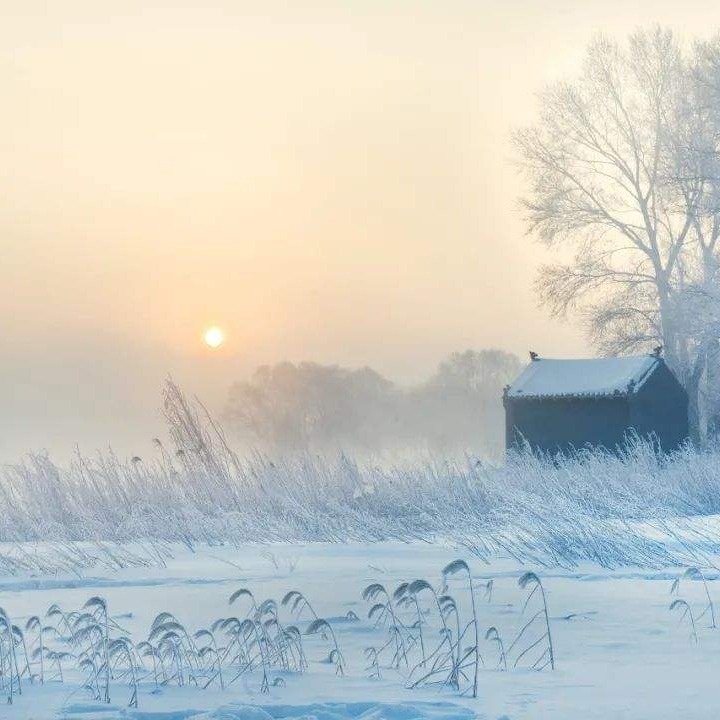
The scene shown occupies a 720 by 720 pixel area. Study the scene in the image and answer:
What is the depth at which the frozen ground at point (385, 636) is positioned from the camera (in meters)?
3.85

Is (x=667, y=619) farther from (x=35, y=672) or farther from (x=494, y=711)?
(x=35, y=672)

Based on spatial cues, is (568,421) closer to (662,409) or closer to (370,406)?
(662,409)

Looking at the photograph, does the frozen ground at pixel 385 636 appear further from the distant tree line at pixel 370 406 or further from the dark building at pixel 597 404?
the distant tree line at pixel 370 406

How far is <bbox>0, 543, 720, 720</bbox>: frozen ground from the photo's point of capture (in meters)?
3.85

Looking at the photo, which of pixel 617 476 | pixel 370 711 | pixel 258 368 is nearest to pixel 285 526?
pixel 617 476

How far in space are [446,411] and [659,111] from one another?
35.3m

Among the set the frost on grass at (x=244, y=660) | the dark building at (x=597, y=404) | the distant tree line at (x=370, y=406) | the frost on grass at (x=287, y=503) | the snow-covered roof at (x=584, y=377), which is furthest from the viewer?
the distant tree line at (x=370, y=406)

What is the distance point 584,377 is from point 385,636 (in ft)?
72.2

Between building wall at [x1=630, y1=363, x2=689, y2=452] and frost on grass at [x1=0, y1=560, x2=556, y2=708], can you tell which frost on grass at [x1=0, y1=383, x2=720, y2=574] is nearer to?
frost on grass at [x1=0, y1=560, x2=556, y2=708]

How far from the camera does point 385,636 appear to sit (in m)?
5.43

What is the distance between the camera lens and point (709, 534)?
10.3 meters

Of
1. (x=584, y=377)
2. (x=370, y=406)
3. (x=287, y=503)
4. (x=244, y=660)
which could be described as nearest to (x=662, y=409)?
(x=584, y=377)

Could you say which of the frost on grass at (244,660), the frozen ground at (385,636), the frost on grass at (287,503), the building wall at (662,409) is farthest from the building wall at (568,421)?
the frost on grass at (244,660)

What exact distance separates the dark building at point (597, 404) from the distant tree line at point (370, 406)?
28915 mm
